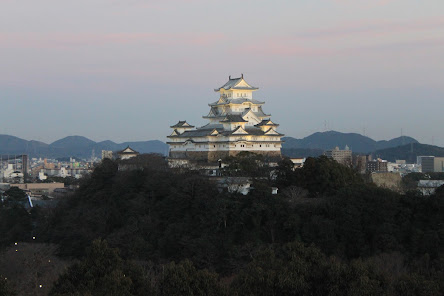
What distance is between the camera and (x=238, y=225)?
2773 cm

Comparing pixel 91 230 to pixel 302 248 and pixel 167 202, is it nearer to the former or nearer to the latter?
pixel 167 202

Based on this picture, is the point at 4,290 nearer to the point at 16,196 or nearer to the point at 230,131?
the point at 230,131

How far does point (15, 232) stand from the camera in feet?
110

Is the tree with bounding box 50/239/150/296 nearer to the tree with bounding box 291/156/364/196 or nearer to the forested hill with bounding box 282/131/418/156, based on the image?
the tree with bounding box 291/156/364/196

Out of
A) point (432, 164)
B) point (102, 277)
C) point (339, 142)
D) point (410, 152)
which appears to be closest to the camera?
point (102, 277)

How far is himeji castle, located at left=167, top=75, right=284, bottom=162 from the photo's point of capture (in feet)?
112

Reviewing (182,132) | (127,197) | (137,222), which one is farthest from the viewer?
(182,132)

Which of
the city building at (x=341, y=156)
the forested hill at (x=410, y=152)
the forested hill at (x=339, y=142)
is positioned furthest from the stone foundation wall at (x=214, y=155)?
the forested hill at (x=339, y=142)

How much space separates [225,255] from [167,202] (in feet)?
14.1

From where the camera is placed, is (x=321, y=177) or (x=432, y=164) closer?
(x=321, y=177)

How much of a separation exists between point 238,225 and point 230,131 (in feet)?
24.6

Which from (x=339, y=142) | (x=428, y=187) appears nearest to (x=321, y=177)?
(x=428, y=187)

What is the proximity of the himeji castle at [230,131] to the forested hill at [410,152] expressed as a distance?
256ft

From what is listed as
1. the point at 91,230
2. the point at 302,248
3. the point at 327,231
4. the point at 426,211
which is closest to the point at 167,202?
the point at 91,230
